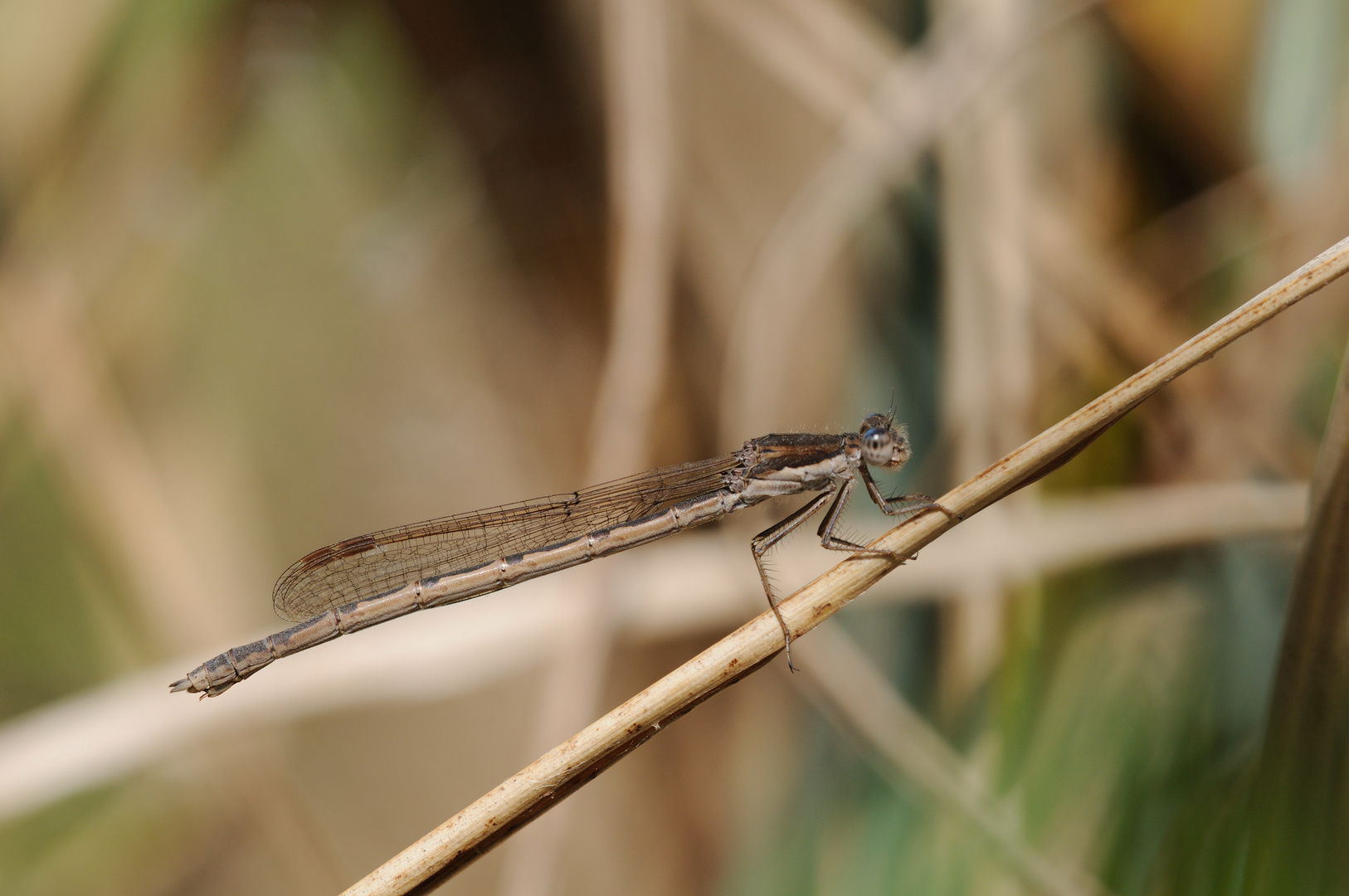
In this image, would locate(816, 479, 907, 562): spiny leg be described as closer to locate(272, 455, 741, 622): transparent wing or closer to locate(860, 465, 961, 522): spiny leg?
locate(860, 465, 961, 522): spiny leg

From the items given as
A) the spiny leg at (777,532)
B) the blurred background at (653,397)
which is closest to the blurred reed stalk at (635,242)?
the blurred background at (653,397)

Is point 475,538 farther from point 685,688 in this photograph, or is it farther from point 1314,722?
point 1314,722

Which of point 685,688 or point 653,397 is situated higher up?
point 653,397

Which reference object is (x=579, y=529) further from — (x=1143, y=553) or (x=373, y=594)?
(x=1143, y=553)

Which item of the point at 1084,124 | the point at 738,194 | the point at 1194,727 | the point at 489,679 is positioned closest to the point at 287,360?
the point at 489,679

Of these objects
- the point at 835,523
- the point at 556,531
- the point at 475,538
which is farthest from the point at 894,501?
the point at 475,538

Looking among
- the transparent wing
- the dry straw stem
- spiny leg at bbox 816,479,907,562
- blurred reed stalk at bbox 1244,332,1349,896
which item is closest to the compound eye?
spiny leg at bbox 816,479,907,562

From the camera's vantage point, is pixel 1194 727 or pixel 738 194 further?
pixel 738 194
